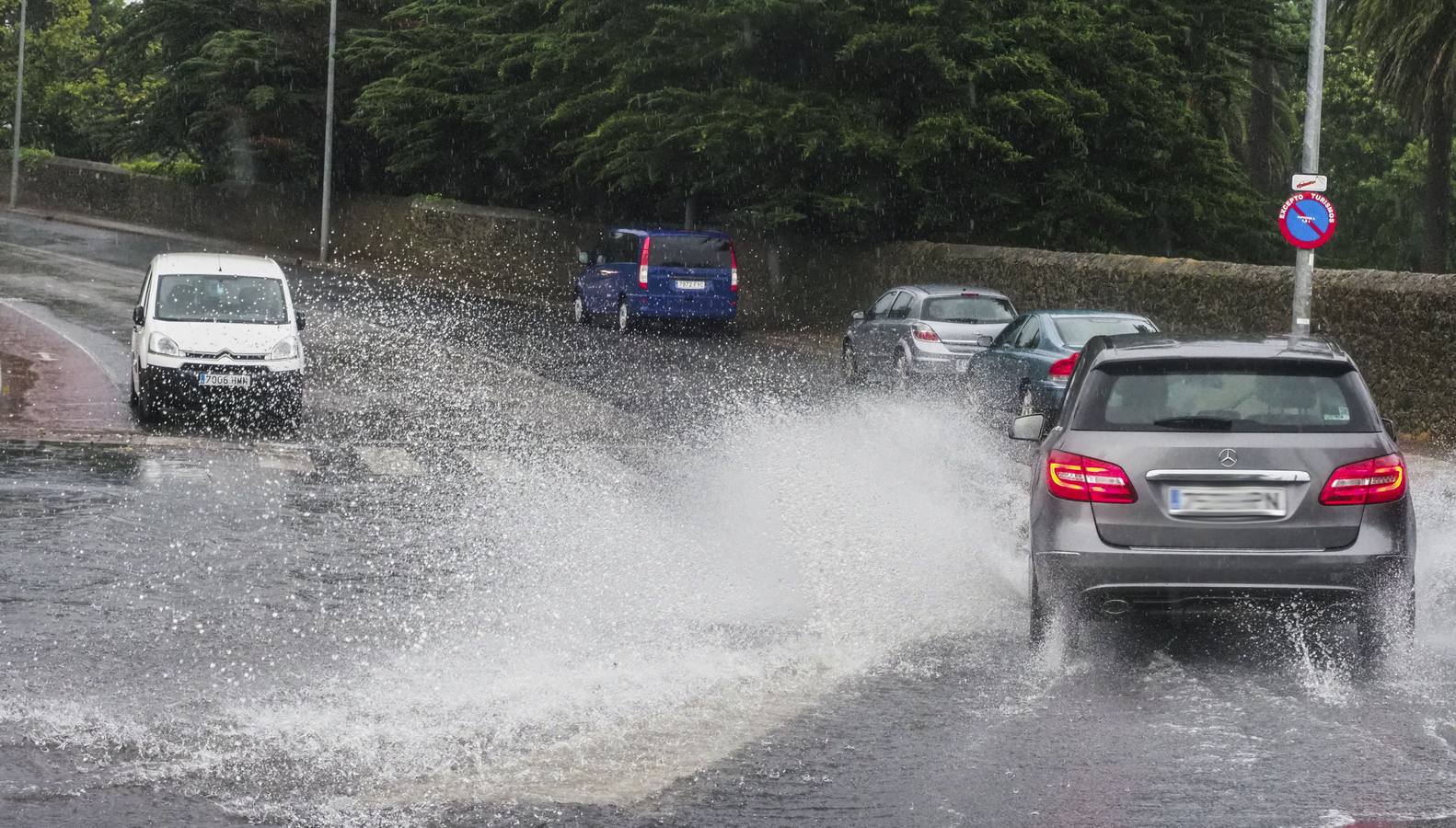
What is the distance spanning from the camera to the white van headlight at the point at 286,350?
18.8 metres

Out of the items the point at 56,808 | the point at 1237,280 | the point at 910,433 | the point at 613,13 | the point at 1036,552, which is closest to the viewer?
the point at 56,808

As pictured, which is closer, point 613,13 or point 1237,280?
point 1237,280

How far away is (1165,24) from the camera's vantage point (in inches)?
1373

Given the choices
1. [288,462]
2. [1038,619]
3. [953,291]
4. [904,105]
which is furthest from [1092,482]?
[904,105]

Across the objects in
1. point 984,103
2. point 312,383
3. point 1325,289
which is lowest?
point 312,383

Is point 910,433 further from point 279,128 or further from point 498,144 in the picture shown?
point 279,128

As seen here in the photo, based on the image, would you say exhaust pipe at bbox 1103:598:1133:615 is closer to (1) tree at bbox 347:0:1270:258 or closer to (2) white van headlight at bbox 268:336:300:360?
(2) white van headlight at bbox 268:336:300:360

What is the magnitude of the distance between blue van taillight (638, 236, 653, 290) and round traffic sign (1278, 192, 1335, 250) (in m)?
14.5

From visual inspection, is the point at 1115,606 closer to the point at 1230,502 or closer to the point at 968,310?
the point at 1230,502

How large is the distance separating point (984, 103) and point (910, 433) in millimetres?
15281

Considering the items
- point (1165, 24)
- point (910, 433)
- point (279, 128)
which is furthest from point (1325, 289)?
point (279, 128)

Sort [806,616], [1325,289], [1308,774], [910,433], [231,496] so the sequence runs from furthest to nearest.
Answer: [1325,289] → [910,433] → [231,496] → [806,616] → [1308,774]

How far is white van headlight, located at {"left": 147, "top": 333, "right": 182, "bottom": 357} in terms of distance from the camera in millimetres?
18453

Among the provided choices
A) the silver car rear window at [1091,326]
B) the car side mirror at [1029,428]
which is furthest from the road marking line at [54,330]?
the car side mirror at [1029,428]
